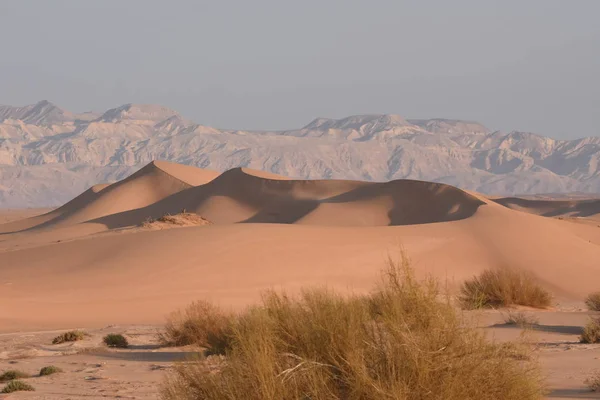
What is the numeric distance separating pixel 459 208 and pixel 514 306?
1159 inches

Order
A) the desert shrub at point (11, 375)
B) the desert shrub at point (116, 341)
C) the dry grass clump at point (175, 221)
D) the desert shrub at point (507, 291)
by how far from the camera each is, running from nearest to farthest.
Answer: the desert shrub at point (11, 375)
the desert shrub at point (116, 341)
the desert shrub at point (507, 291)
the dry grass clump at point (175, 221)

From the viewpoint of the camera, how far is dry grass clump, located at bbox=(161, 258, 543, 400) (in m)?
6.43

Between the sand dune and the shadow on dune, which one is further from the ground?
the shadow on dune

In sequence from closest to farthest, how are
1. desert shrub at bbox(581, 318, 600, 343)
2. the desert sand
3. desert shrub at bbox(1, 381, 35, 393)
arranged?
desert shrub at bbox(1, 381, 35, 393) < desert shrub at bbox(581, 318, 600, 343) < the desert sand

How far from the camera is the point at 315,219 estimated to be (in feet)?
179

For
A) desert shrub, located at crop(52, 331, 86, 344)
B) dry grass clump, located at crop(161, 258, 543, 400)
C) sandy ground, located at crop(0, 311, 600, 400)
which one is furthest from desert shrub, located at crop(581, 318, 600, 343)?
desert shrub, located at crop(52, 331, 86, 344)

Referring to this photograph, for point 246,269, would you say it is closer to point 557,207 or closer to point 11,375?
point 11,375

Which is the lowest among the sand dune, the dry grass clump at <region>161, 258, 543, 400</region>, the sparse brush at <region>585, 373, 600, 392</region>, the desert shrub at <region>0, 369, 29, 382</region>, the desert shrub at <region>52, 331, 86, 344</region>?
the sand dune

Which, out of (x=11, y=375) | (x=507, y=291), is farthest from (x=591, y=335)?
(x=11, y=375)

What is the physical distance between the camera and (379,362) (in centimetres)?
662

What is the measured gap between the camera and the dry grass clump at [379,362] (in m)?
6.43

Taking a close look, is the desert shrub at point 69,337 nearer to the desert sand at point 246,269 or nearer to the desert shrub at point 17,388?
the desert sand at point 246,269

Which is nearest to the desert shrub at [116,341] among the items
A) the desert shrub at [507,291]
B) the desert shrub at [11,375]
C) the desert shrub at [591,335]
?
the desert shrub at [11,375]

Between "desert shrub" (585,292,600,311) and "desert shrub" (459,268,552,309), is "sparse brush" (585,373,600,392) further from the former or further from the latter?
"desert shrub" (459,268,552,309)
